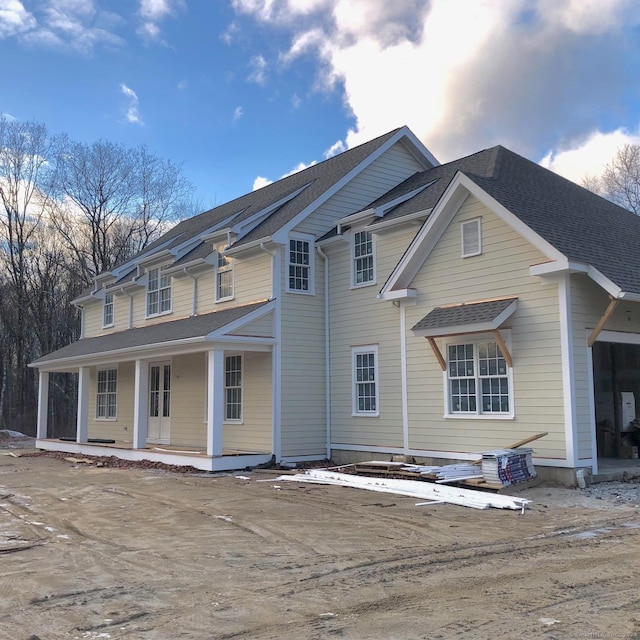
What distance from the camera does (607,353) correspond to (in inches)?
610

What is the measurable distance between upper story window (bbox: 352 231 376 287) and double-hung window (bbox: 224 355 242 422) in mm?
3802

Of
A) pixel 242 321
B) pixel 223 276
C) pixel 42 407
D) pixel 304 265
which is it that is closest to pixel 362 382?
pixel 242 321

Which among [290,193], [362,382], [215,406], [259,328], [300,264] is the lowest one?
[215,406]

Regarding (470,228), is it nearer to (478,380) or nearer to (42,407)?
(478,380)

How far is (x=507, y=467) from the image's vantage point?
1115cm

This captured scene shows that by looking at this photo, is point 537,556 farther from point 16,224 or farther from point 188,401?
point 16,224

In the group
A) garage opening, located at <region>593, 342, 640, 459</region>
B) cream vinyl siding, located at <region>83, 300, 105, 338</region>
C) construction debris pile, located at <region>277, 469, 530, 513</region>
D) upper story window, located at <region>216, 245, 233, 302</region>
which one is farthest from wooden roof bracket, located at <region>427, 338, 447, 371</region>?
cream vinyl siding, located at <region>83, 300, 105, 338</region>

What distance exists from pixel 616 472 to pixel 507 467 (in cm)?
243

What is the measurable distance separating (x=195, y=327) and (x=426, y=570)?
11457mm

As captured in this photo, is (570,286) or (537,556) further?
(570,286)

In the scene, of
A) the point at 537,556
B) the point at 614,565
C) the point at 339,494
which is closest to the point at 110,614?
the point at 537,556

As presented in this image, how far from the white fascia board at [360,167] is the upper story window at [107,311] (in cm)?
1076

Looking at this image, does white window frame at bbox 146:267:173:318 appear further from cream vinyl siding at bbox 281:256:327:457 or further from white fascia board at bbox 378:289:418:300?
white fascia board at bbox 378:289:418:300

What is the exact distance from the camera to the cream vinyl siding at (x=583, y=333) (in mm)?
11688
